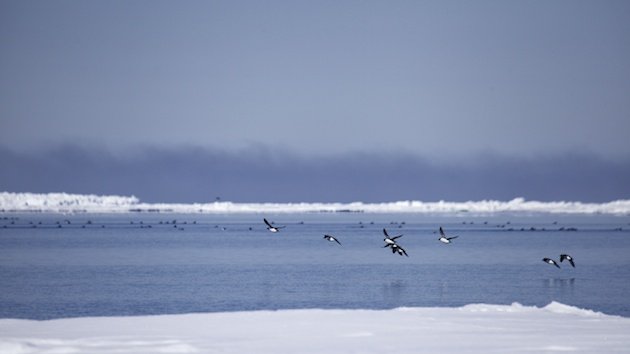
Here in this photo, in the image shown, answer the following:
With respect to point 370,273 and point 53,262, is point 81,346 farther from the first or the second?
point 53,262

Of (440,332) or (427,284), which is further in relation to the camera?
(427,284)

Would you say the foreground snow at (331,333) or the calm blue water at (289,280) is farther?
the calm blue water at (289,280)

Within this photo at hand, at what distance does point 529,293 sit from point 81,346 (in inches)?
1203

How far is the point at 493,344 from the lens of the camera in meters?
18.0

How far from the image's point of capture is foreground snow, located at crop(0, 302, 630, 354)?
17.6 meters

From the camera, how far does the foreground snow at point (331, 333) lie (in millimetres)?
17609

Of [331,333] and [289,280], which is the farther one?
[289,280]

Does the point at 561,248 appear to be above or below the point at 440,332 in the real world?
above

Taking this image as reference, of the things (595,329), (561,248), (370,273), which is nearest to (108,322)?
(595,329)

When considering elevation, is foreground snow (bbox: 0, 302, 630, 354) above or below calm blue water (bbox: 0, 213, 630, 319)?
below

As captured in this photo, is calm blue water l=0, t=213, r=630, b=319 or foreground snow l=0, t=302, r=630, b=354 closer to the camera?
foreground snow l=0, t=302, r=630, b=354

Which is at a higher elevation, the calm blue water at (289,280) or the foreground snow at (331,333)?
the calm blue water at (289,280)

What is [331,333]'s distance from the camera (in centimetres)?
1972

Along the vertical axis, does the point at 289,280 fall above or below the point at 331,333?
above
